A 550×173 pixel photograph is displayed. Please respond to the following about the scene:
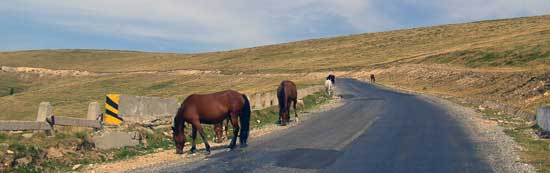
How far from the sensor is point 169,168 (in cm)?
1236

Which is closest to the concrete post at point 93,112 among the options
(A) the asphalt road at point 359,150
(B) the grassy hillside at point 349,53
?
(A) the asphalt road at point 359,150

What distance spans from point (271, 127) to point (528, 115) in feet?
35.9

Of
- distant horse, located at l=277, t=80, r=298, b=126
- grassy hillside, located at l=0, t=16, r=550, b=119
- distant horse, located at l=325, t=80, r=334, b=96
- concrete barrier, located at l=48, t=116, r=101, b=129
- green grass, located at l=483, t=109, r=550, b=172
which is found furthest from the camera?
grassy hillside, located at l=0, t=16, r=550, b=119

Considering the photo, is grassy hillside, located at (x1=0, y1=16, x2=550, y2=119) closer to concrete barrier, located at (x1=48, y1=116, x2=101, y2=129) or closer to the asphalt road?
the asphalt road

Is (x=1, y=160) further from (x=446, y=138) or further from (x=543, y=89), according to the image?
(x=543, y=89)

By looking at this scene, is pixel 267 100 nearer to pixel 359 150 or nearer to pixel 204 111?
pixel 204 111

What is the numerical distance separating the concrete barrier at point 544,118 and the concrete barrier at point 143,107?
547 inches

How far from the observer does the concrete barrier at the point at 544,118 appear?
17766 millimetres

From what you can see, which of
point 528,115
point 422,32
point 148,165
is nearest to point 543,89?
point 528,115

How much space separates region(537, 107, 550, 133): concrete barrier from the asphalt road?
2.58 meters

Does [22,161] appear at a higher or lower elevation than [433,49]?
lower

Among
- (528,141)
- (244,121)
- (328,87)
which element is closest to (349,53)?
(328,87)

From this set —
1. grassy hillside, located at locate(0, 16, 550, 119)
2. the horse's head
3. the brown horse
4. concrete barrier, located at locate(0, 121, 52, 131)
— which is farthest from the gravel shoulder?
concrete barrier, located at locate(0, 121, 52, 131)

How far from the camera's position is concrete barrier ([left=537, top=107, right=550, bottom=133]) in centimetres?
1777
